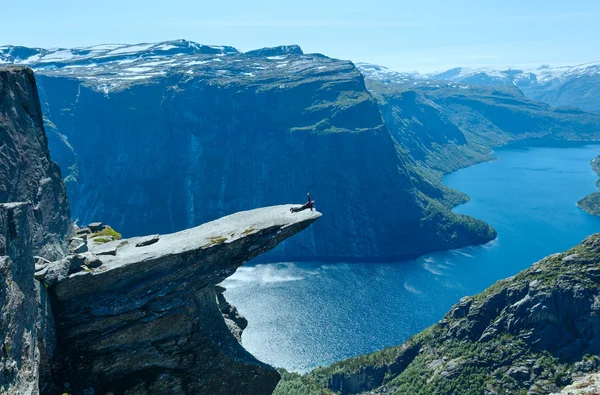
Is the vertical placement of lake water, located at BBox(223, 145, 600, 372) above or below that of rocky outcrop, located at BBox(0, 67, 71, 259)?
below

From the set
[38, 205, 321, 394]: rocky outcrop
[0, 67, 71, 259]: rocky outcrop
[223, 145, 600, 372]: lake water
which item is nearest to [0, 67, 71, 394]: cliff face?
[0, 67, 71, 259]: rocky outcrop

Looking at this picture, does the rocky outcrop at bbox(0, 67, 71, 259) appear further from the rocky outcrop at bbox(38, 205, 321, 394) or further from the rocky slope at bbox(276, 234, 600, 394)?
the rocky slope at bbox(276, 234, 600, 394)

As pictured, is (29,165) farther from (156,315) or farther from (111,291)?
(156,315)

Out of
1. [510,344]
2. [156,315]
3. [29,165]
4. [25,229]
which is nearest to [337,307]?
[510,344]

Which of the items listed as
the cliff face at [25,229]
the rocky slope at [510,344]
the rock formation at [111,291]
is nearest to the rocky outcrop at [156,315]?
the rock formation at [111,291]

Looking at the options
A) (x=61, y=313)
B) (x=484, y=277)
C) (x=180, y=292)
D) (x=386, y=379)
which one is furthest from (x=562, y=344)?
(x=484, y=277)

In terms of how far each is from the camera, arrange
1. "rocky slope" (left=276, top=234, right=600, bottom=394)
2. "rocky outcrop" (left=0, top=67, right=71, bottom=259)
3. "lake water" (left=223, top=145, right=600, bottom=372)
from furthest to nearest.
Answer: "lake water" (left=223, top=145, right=600, bottom=372) < "rocky slope" (left=276, top=234, right=600, bottom=394) < "rocky outcrop" (left=0, top=67, right=71, bottom=259)
